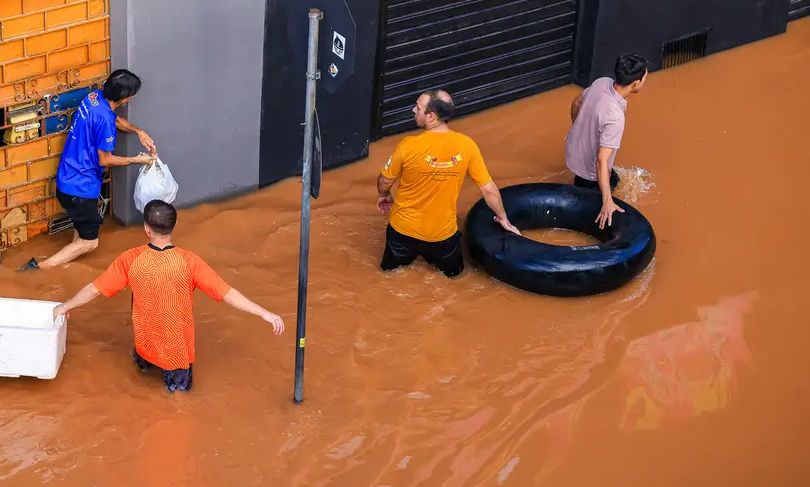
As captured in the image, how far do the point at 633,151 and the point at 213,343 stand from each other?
4441mm

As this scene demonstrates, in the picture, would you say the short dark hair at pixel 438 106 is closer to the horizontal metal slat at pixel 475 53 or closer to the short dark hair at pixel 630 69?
the short dark hair at pixel 630 69

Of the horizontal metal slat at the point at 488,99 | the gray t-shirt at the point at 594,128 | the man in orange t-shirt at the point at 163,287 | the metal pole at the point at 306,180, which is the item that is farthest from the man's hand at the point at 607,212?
the man in orange t-shirt at the point at 163,287

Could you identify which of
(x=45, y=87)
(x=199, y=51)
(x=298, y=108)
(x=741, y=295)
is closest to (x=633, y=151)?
(x=741, y=295)

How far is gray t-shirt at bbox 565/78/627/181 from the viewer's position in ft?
31.3

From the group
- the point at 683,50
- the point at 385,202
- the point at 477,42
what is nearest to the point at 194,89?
the point at 385,202

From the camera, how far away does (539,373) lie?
8445 mm

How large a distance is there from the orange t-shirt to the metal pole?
1.46 ft

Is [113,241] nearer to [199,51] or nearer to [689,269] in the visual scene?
[199,51]

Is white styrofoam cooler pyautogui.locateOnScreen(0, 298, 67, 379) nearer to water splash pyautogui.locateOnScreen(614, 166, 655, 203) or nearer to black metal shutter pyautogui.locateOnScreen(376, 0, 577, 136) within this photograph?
black metal shutter pyautogui.locateOnScreen(376, 0, 577, 136)

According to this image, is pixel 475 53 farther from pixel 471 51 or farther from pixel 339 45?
pixel 339 45

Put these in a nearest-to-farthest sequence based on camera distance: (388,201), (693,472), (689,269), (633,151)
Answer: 1. (693,472)
2. (388,201)
3. (689,269)
4. (633,151)

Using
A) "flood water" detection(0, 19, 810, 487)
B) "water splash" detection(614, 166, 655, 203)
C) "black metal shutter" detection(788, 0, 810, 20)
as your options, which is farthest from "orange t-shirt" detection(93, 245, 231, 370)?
"black metal shutter" detection(788, 0, 810, 20)

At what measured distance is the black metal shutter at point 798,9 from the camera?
45.1 ft

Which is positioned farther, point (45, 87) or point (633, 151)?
point (633, 151)
